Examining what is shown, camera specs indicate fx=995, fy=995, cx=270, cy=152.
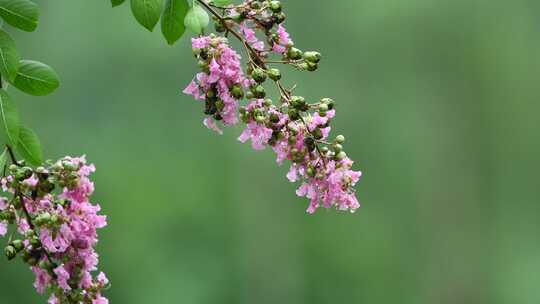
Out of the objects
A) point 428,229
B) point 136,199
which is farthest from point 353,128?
point 136,199

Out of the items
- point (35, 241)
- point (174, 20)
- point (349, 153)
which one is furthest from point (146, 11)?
point (349, 153)

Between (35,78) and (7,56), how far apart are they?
0.39 feet

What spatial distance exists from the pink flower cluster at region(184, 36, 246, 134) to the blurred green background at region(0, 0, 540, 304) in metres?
11.2

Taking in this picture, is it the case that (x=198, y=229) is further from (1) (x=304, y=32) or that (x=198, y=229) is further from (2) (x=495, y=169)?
(2) (x=495, y=169)

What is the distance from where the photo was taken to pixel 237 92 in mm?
1645

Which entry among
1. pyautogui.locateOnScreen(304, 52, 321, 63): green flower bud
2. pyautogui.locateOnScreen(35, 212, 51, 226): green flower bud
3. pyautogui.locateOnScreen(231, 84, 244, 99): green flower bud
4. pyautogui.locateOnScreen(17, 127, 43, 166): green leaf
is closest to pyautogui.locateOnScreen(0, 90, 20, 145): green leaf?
pyautogui.locateOnScreen(17, 127, 43, 166): green leaf

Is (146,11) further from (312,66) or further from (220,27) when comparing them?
(312,66)

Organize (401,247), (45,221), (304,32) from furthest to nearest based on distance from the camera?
(401,247) → (304,32) → (45,221)

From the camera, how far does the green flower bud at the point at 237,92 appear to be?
1.64 metres

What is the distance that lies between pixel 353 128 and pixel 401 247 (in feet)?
7.13

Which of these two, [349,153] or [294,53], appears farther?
[349,153]

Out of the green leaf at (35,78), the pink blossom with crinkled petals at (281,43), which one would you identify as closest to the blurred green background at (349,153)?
the green leaf at (35,78)

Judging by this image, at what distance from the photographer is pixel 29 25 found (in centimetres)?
176

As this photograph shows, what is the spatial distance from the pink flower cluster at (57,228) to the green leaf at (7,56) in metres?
0.17
